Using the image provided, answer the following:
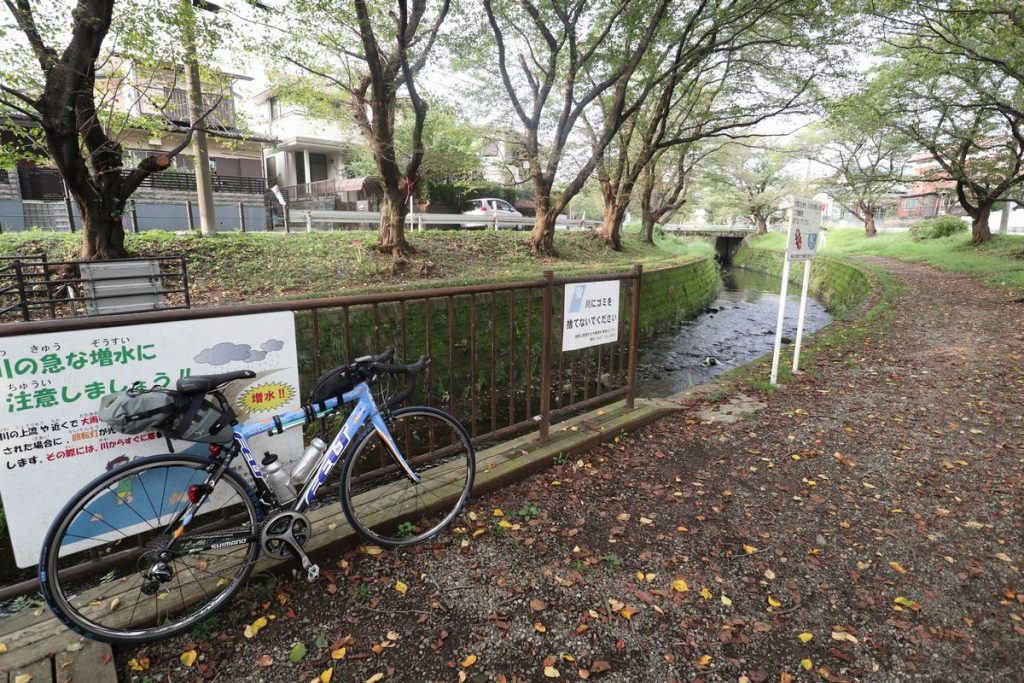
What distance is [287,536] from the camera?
260cm

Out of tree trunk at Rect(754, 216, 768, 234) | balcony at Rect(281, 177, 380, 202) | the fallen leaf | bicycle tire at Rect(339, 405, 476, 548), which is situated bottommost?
the fallen leaf

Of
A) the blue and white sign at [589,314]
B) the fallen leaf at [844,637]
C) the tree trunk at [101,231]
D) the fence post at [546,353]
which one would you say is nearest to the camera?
the fallen leaf at [844,637]

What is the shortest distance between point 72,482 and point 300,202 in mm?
25217

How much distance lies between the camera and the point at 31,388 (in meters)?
2.17

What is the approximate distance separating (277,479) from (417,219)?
1669 centimetres

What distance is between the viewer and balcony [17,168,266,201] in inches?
673

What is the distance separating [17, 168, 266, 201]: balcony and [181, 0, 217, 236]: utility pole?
26.2ft

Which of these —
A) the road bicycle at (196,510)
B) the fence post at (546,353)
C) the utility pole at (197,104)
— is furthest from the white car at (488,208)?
the road bicycle at (196,510)

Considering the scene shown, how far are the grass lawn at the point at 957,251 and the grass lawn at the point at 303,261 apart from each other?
12.4 meters

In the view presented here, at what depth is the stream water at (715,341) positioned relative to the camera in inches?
383

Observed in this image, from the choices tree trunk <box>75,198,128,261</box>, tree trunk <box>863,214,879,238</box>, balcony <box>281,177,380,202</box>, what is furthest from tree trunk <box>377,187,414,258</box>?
tree trunk <box>863,214,879,238</box>

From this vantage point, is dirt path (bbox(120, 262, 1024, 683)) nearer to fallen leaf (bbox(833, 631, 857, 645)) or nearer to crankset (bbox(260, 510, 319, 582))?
fallen leaf (bbox(833, 631, 857, 645))

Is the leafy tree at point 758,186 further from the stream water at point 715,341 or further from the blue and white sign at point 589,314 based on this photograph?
the blue and white sign at point 589,314

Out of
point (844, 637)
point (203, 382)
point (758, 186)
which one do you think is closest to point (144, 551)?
point (203, 382)
